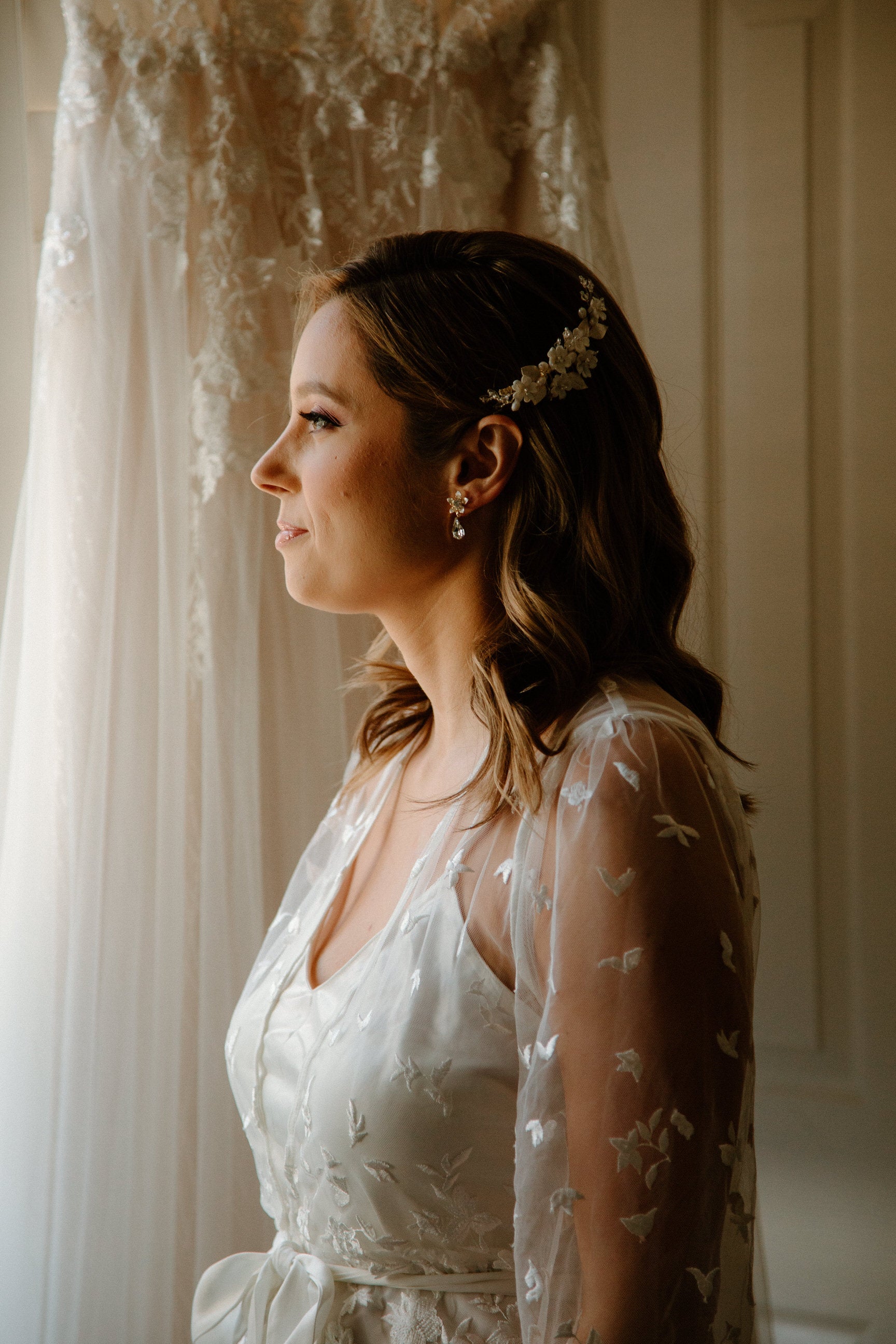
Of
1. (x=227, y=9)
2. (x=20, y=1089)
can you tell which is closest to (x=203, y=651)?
(x=20, y=1089)

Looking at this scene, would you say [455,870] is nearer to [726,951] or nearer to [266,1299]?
[726,951]

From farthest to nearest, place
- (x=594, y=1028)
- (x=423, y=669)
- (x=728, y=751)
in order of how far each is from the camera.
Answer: (x=423, y=669) < (x=728, y=751) < (x=594, y=1028)

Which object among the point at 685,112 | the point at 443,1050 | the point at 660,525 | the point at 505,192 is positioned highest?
the point at 685,112

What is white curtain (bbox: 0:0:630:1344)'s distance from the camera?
1.23 metres

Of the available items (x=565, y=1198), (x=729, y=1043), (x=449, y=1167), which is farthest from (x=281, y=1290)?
(x=729, y=1043)

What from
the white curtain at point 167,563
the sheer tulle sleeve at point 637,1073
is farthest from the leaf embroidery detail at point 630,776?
the white curtain at point 167,563

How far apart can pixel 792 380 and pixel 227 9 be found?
0.85 m

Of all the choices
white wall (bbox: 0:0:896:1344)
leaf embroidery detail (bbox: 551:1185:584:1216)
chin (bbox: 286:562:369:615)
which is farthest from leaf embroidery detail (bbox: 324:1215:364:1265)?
white wall (bbox: 0:0:896:1344)

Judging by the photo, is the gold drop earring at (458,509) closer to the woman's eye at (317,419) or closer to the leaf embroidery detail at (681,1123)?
the woman's eye at (317,419)

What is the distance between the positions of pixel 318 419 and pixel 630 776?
46 cm

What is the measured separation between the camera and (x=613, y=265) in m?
1.28

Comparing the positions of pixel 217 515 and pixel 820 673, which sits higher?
pixel 217 515

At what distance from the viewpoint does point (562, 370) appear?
2.99 ft

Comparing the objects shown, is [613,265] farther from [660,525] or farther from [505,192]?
[660,525]
